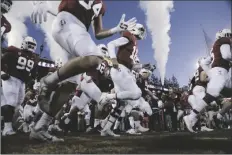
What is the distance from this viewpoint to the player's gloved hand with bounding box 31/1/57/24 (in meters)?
3.11

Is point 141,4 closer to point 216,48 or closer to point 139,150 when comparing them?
point 216,48

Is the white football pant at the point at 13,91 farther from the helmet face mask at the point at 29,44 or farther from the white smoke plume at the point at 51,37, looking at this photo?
the white smoke plume at the point at 51,37

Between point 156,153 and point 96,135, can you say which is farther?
point 96,135

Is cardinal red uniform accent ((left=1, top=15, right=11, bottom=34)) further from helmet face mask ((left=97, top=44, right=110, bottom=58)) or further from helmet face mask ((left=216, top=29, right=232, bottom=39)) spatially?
helmet face mask ((left=216, top=29, right=232, bottom=39))

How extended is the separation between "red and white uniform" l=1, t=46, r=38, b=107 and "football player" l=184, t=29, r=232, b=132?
1523 millimetres

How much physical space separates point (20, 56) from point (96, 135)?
0.99 m

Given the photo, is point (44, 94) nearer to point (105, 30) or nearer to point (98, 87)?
point (98, 87)

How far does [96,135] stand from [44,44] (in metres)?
0.94

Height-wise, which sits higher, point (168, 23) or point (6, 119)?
point (168, 23)

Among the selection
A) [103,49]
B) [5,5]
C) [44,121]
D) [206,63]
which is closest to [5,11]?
[5,5]

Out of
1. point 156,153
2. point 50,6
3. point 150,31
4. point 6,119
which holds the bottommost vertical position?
point 156,153

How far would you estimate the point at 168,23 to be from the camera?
321 centimetres

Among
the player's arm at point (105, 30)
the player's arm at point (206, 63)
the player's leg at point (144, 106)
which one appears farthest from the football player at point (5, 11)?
the player's arm at point (206, 63)

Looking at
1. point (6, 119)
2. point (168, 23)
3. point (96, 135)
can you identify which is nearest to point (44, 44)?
point (6, 119)
